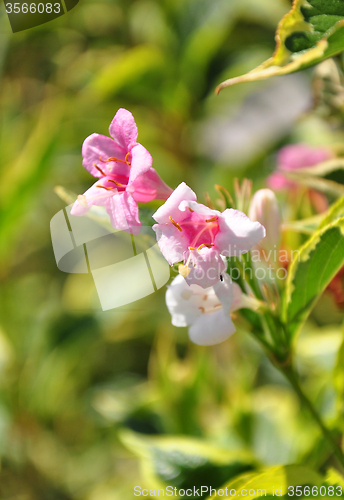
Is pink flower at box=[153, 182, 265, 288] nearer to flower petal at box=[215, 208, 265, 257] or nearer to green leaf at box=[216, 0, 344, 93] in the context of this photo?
flower petal at box=[215, 208, 265, 257]

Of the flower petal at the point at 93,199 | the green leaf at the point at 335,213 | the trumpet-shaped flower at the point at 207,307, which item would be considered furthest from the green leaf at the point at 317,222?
the flower petal at the point at 93,199

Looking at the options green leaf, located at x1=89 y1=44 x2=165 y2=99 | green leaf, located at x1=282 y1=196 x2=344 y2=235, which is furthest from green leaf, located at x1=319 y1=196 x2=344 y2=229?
green leaf, located at x1=89 y1=44 x2=165 y2=99

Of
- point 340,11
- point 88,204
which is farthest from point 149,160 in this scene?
point 340,11

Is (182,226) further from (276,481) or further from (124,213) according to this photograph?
(276,481)

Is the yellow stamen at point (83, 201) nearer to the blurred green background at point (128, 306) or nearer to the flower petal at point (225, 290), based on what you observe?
the flower petal at point (225, 290)

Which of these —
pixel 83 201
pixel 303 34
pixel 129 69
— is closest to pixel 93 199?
pixel 83 201

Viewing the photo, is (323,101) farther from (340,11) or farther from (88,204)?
(88,204)

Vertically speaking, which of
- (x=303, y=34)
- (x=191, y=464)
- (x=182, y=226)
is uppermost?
(x=303, y=34)
